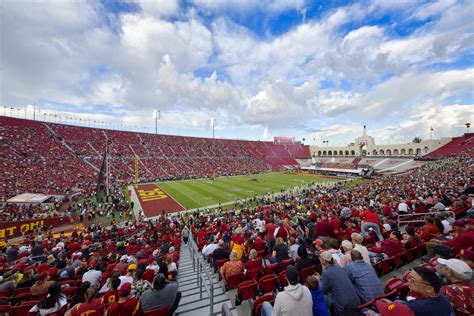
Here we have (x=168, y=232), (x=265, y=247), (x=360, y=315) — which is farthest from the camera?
(x=168, y=232)

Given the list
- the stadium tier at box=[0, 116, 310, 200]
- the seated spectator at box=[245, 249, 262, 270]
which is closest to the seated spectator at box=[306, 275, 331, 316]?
the seated spectator at box=[245, 249, 262, 270]

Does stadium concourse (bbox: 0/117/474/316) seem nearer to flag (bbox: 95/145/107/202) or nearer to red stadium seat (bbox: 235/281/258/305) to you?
red stadium seat (bbox: 235/281/258/305)

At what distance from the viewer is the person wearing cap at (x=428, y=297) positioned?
249 centimetres

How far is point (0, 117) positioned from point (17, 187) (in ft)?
93.4

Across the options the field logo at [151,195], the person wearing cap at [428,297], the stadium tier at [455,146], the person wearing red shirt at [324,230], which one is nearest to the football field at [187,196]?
the field logo at [151,195]

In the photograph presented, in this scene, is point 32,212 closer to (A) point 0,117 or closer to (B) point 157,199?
(B) point 157,199

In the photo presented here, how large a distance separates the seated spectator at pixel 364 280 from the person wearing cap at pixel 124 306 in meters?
4.11

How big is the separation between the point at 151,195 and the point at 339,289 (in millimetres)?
35378

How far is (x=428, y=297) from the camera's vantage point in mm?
2615

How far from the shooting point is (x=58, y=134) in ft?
171

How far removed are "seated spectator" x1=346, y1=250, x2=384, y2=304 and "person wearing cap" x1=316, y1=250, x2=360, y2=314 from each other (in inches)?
14.0

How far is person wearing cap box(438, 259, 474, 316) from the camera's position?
2.78 metres

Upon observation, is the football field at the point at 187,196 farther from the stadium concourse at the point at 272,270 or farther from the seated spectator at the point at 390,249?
the seated spectator at the point at 390,249

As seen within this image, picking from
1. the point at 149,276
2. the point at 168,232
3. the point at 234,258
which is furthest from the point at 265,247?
the point at 168,232
